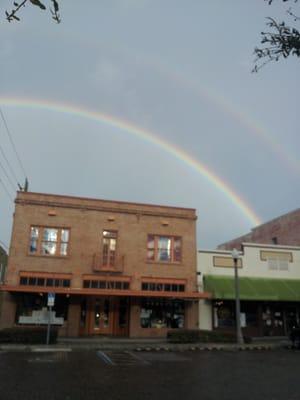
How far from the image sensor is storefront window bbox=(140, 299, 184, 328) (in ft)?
87.1

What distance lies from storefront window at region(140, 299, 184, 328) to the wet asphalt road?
8.68 m

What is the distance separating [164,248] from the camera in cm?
2783

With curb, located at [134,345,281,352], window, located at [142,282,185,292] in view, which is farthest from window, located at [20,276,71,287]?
curb, located at [134,345,281,352]

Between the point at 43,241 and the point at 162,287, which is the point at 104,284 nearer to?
the point at 162,287

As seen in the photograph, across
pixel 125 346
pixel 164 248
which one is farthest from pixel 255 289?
pixel 125 346

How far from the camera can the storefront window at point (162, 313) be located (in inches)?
1045

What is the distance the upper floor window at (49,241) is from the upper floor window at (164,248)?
575 centimetres

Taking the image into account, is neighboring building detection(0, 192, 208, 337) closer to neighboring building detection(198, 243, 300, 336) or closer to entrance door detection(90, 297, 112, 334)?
entrance door detection(90, 297, 112, 334)

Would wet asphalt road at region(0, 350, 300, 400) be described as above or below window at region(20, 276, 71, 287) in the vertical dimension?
below

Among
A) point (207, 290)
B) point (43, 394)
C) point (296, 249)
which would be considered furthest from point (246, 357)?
point (296, 249)

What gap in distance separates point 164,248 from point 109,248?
3930 millimetres

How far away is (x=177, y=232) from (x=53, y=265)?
29.1ft

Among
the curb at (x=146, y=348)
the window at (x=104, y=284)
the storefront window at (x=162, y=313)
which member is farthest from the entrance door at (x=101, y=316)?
the curb at (x=146, y=348)

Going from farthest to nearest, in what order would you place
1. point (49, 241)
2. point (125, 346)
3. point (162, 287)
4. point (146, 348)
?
point (162, 287)
point (49, 241)
point (125, 346)
point (146, 348)
